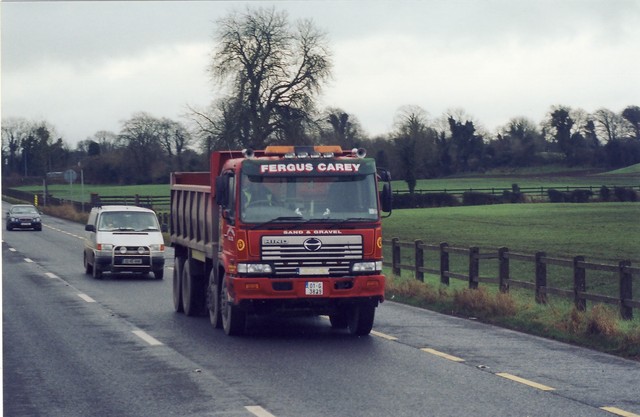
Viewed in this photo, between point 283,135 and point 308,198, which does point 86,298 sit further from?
point 283,135

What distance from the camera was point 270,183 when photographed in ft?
47.8

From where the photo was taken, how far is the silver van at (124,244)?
28.2 metres

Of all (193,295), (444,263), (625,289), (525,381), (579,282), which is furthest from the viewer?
(444,263)

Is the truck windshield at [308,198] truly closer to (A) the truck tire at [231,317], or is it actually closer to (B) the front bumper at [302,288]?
(B) the front bumper at [302,288]

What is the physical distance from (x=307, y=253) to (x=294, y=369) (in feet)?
9.25

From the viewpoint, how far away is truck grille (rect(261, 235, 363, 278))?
14211 millimetres

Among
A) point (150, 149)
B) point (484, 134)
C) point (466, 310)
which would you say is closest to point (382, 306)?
point (466, 310)

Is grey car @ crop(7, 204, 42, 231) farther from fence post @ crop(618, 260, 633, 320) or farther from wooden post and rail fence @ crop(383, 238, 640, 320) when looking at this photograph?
fence post @ crop(618, 260, 633, 320)

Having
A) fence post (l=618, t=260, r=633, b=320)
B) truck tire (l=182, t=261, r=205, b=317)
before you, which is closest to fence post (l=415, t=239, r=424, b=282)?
truck tire (l=182, t=261, r=205, b=317)

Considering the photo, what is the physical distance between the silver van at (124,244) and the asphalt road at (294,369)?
888 cm

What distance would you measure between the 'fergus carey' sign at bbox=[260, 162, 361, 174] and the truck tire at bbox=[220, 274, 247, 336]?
1.68 meters

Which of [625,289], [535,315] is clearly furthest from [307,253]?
[625,289]

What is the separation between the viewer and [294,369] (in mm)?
11688

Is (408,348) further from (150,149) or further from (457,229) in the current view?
(150,149)
